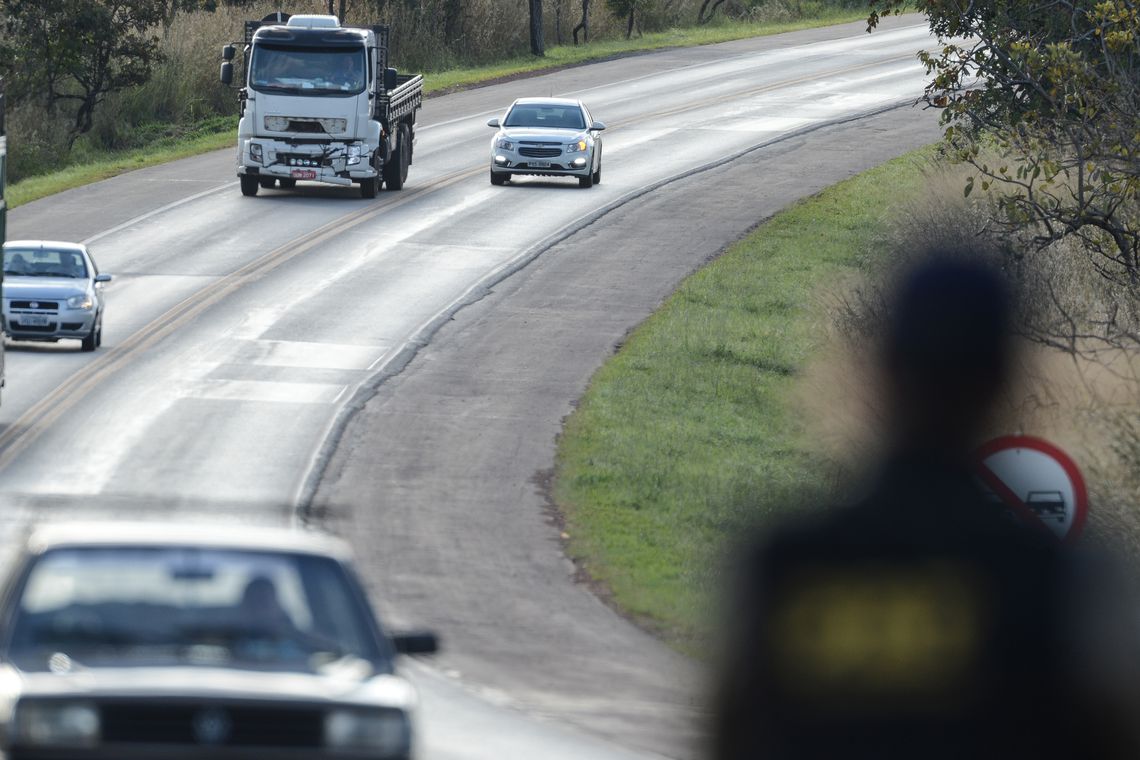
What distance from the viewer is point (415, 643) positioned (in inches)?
297

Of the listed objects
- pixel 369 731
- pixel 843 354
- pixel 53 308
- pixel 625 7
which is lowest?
pixel 53 308

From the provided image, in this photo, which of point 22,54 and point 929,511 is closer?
point 929,511

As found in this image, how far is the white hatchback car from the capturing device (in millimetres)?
39281

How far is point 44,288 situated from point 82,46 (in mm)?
26271

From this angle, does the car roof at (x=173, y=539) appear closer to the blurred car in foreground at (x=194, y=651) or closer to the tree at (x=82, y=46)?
the blurred car in foreground at (x=194, y=651)

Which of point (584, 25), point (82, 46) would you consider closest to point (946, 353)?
point (82, 46)

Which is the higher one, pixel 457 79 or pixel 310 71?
pixel 310 71

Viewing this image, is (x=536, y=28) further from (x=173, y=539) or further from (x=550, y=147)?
(x=173, y=539)

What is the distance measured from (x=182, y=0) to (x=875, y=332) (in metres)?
36.4

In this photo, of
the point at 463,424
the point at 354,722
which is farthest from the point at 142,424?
the point at 354,722

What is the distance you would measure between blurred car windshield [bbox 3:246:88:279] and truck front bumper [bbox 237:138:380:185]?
34.6 ft

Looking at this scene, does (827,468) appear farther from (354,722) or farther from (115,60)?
(115,60)

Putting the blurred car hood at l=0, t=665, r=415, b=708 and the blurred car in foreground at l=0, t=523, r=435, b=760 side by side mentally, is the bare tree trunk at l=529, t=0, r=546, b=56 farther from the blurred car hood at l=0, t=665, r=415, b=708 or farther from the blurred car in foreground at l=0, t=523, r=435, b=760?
the blurred car hood at l=0, t=665, r=415, b=708

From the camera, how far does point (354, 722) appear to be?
6.69m
